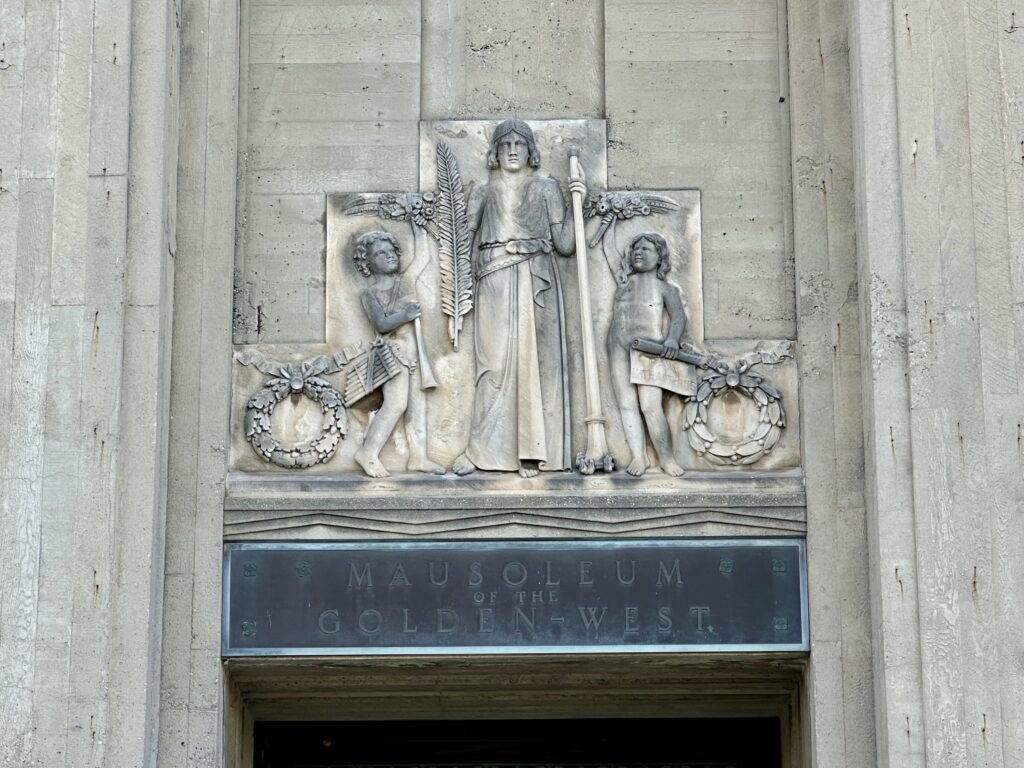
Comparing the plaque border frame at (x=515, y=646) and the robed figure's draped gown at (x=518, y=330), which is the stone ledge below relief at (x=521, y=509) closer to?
the plaque border frame at (x=515, y=646)

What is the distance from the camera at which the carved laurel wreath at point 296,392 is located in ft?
44.3

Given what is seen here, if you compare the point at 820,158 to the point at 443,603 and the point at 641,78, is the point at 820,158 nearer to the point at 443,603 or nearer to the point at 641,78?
the point at 641,78

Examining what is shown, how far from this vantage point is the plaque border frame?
13125 millimetres

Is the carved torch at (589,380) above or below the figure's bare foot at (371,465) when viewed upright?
above

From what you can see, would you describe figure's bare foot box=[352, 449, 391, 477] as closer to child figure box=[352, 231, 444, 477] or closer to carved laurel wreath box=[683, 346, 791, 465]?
child figure box=[352, 231, 444, 477]

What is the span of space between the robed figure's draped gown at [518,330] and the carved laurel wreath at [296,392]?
2.78ft

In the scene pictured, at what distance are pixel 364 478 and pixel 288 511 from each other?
50cm

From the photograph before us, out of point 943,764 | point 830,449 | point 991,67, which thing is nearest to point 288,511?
point 830,449

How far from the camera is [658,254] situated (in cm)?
1373

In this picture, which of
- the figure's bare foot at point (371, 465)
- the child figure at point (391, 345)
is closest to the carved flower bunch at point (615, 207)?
the child figure at point (391, 345)

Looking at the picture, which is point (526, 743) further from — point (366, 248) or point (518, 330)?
point (366, 248)

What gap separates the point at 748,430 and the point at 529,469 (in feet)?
4.48

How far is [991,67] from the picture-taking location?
528 inches

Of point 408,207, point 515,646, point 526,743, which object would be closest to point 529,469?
point 515,646
